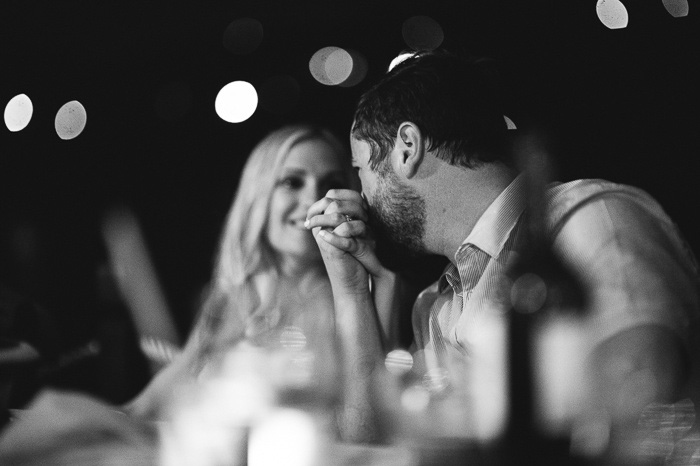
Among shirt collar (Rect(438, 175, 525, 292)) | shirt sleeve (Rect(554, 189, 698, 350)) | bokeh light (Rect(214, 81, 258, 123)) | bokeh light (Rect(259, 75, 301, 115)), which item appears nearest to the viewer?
shirt sleeve (Rect(554, 189, 698, 350))

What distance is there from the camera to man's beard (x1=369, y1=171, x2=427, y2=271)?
1.43 metres

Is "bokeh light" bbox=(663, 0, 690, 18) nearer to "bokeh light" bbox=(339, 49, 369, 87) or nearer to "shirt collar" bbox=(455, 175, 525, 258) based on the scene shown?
"shirt collar" bbox=(455, 175, 525, 258)

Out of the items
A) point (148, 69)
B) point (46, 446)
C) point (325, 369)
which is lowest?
point (325, 369)

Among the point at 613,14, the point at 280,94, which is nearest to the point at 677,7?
the point at 613,14

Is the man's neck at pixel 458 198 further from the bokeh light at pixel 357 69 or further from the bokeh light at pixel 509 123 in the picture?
the bokeh light at pixel 357 69

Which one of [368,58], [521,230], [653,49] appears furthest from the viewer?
[368,58]

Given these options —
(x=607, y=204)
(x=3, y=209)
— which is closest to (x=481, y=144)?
(x=607, y=204)

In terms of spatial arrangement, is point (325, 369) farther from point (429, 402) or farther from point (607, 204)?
point (607, 204)

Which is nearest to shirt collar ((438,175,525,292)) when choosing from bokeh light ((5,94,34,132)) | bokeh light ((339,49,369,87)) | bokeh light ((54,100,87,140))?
bokeh light ((339,49,369,87))

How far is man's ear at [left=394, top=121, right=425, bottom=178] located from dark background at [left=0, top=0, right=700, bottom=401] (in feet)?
1.43

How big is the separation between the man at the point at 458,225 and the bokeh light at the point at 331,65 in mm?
490

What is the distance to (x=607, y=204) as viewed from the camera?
1.14 metres

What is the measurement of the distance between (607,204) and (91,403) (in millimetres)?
862

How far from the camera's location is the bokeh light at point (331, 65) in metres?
1.99
